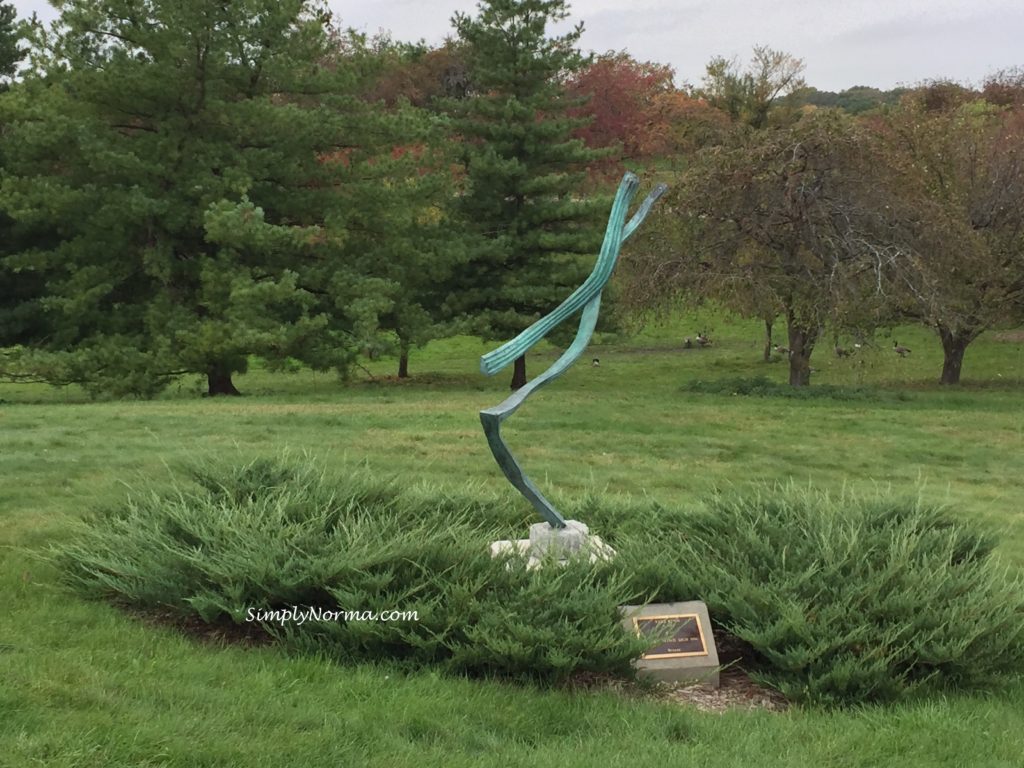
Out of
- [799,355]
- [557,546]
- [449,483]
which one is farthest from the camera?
[799,355]

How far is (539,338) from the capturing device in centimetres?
457

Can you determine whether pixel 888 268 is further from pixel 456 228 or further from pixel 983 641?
pixel 983 641

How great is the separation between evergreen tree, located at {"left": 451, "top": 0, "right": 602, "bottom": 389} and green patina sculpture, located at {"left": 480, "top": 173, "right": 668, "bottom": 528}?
12.1 m

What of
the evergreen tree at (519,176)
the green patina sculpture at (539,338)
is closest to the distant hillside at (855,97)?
the evergreen tree at (519,176)

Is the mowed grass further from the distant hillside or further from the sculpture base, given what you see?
the distant hillside

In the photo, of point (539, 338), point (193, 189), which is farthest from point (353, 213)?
point (539, 338)

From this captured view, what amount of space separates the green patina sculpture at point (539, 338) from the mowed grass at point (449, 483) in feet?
3.47

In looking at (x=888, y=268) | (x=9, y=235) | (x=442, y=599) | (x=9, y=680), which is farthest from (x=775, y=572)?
(x=9, y=235)

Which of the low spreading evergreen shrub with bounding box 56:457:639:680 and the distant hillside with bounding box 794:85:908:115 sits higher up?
the distant hillside with bounding box 794:85:908:115

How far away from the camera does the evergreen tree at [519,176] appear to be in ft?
56.5

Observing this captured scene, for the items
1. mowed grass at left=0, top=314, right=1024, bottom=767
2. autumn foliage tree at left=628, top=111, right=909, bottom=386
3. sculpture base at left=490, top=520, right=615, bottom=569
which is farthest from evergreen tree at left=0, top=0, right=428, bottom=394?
sculpture base at left=490, top=520, right=615, bottom=569

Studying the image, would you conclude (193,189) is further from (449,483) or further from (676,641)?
(676,641)

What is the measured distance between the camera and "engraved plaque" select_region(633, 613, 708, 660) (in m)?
3.83

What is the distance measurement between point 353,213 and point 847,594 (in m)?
13.2
